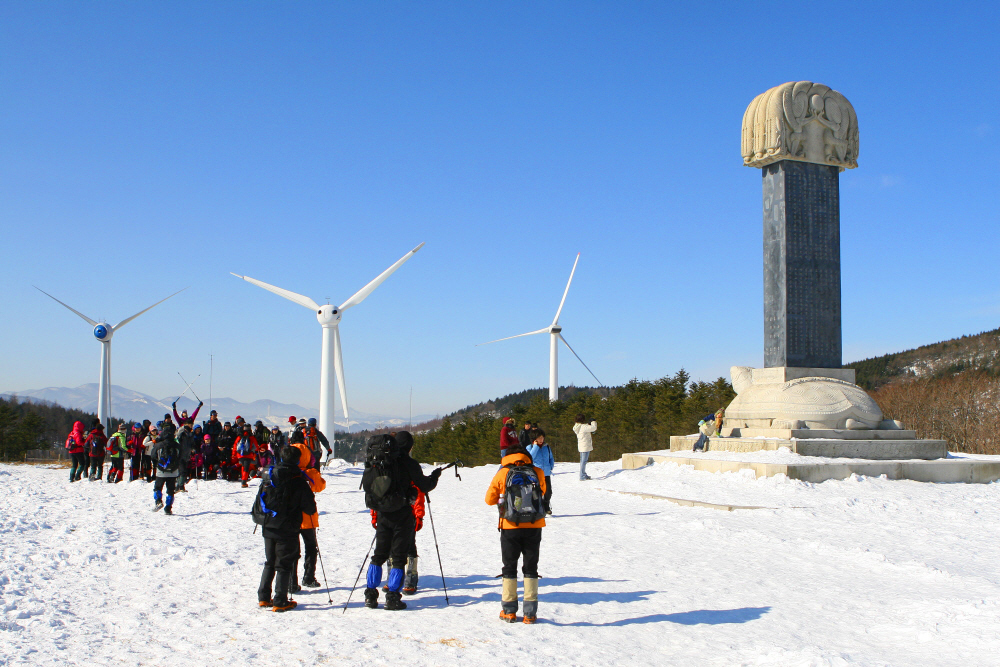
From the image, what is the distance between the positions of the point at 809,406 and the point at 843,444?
1354mm

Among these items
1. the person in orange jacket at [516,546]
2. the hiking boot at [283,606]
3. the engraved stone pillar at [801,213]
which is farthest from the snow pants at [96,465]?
the engraved stone pillar at [801,213]

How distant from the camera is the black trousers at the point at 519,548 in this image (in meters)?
6.70

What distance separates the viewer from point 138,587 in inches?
313

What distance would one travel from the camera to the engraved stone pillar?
20422 millimetres

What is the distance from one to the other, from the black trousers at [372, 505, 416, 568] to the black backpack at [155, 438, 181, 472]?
763 cm

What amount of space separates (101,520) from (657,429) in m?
34.3

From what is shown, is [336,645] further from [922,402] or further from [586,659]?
[922,402]

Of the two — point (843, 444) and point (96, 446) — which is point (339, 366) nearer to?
point (96, 446)

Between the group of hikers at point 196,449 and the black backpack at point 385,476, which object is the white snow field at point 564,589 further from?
the group of hikers at point 196,449

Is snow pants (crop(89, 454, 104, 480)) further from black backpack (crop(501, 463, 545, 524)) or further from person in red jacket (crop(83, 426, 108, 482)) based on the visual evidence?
black backpack (crop(501, 463, 545, 524))

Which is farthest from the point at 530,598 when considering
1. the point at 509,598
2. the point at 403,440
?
the point at 403,440

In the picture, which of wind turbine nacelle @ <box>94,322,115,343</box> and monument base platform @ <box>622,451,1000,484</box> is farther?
wind turbine nacelle @ <box>94,322,115,343</box>

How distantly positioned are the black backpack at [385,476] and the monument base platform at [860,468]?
11.5 meters

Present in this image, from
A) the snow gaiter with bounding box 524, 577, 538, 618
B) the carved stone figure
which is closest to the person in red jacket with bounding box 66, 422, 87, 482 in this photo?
the snow gaiter with bounding box 524, 577, 538, 618
